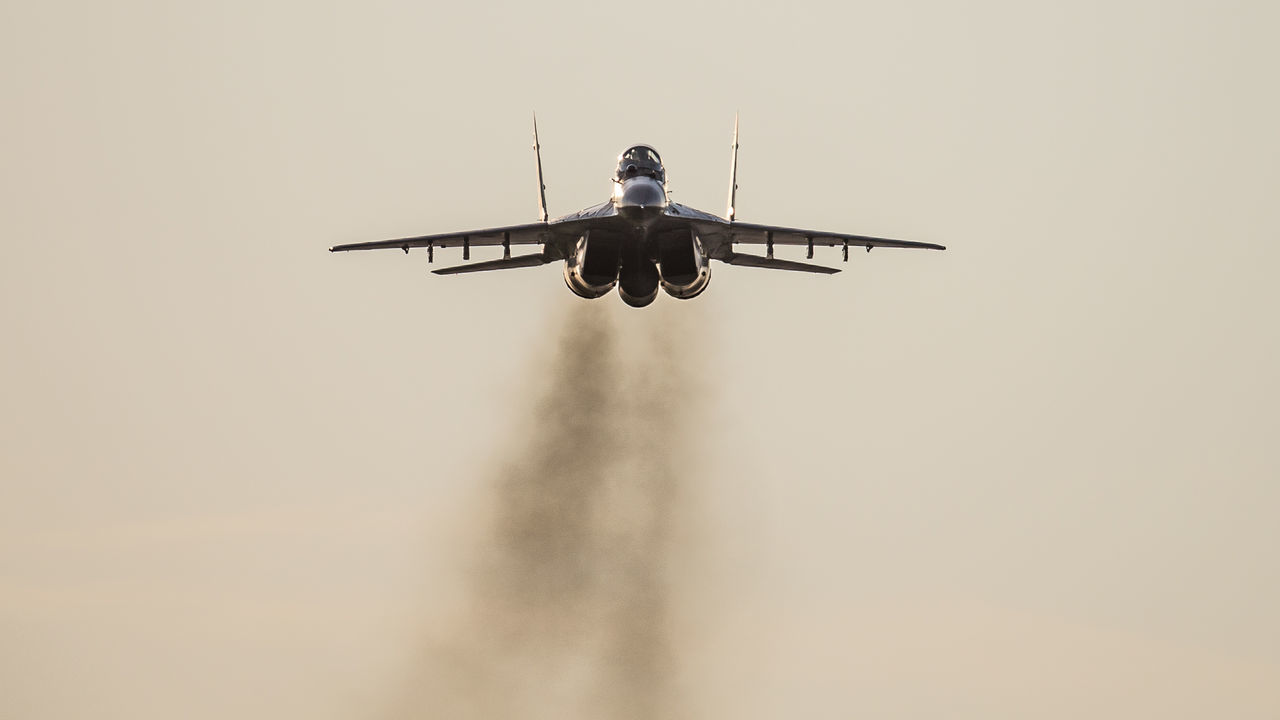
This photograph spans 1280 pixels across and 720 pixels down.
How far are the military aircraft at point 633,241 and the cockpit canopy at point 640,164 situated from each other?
3 centimetres

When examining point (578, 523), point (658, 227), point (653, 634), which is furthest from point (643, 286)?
point (653, 634)

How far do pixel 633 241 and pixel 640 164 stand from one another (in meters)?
2.89

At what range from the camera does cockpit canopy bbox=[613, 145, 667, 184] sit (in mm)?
65062

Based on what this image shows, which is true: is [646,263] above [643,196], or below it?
below

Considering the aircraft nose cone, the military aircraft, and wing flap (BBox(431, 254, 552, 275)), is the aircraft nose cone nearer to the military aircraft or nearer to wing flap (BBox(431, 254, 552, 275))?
the military aircraft

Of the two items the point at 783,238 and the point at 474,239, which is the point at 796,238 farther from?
the point at 474,239

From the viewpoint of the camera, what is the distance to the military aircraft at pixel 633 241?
6328 cm


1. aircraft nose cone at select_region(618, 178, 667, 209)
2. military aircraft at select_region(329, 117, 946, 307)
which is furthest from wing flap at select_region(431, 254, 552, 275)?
aircraft nose cone at select_region(618, 178, 667, 209)

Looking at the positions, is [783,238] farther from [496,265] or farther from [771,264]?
[496,265]

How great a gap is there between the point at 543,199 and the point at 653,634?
2161 cm

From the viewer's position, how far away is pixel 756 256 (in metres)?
66.8

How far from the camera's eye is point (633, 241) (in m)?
63.7

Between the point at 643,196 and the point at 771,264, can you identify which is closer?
the point at 643,196

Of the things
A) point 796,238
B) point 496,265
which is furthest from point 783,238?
point 496,265
